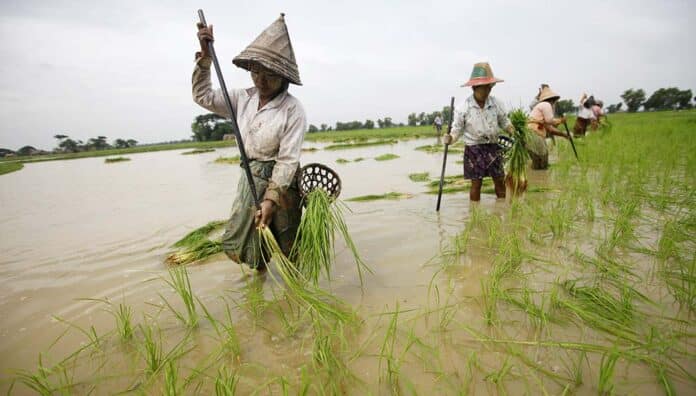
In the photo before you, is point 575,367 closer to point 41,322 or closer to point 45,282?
point 41,322

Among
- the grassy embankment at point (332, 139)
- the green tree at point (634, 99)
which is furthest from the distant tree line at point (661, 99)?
the grassy embankment at point (332, 139)

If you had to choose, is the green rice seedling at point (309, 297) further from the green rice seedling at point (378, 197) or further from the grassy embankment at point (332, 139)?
the grassy embankment at point (332, 139)

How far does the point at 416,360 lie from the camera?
1.35 m

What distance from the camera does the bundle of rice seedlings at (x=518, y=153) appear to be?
12.3ft

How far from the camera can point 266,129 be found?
1.91 m

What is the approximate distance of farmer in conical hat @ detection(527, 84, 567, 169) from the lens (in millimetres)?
4820

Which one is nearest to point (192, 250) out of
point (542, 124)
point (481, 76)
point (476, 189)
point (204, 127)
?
point (476, 189)

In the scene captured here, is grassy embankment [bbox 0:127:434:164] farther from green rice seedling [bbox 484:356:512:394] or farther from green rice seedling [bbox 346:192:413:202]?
green rice seedling [bbox 484:356:512:394]

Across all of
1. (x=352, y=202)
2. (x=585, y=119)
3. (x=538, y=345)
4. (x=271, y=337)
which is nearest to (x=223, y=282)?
(x=271, y=337)

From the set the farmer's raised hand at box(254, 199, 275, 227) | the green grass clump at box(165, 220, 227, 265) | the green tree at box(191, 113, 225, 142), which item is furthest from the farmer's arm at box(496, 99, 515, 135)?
the green tree at box(191, 113, 225, 142)

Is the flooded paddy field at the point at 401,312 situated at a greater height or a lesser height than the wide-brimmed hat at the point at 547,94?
lesser

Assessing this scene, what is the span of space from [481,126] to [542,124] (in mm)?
2059

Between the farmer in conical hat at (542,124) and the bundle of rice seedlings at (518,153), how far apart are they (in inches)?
13.4

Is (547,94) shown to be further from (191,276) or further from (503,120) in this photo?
(191,276)
